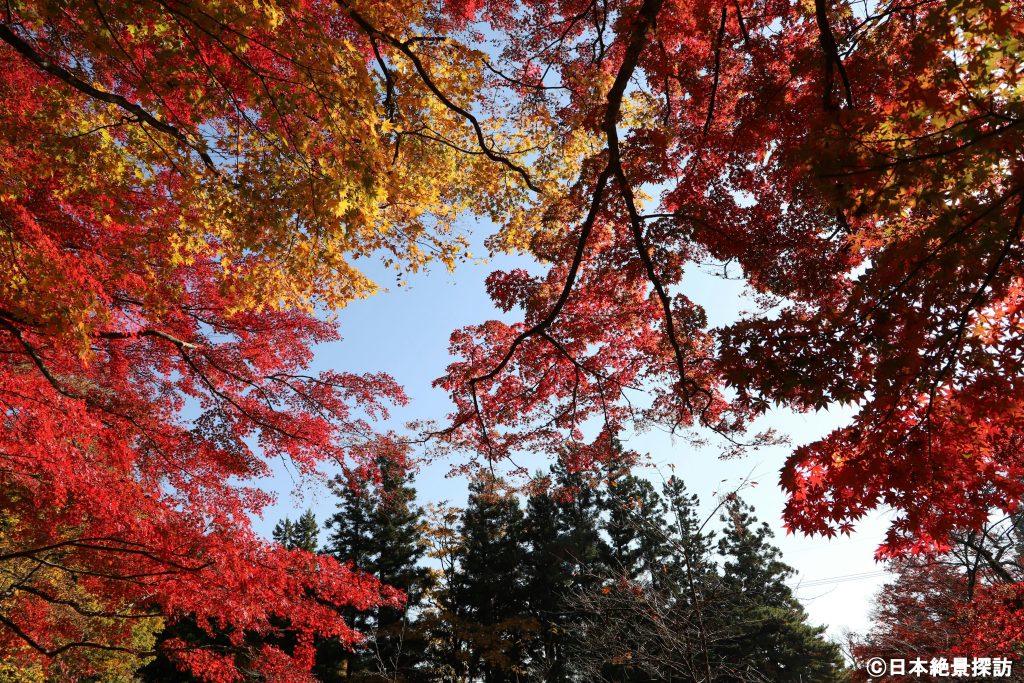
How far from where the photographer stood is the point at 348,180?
372 centimetres

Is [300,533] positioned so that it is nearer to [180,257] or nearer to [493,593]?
[493,593]

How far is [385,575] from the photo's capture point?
2300cm

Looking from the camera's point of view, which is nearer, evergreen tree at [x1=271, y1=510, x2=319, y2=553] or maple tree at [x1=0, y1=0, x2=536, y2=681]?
maple tree at [x1=0, y1=0, x2=536, y2=681]

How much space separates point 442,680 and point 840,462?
1982cm

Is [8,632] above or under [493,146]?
under

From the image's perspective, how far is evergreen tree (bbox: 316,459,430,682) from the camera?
2008 cm

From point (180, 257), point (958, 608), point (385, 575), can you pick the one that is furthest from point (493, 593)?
point (180, 257)

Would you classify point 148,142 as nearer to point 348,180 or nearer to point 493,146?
point 348,180

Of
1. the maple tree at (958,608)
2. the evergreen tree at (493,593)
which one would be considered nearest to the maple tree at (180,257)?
the maple tree at (958,608)

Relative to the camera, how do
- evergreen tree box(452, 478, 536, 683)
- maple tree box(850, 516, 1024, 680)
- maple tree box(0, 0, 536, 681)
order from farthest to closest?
evergreen tree box(452, 478, 536, 683)
maple tree box(850, 516, 1024, 680)
maple tree box(0, 0, 536, 681)

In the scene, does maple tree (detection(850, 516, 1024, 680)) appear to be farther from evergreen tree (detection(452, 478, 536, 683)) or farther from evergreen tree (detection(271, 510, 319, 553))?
evergreen tree (detection(271, 510, 319, 553))

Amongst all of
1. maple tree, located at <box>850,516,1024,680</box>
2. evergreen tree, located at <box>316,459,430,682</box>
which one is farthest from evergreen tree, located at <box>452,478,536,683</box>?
maple tree, located at <box>850,516,1024,680</box>

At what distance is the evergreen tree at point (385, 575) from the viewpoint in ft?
65.9

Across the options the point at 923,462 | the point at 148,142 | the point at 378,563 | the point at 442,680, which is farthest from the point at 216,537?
the point at 378,563
